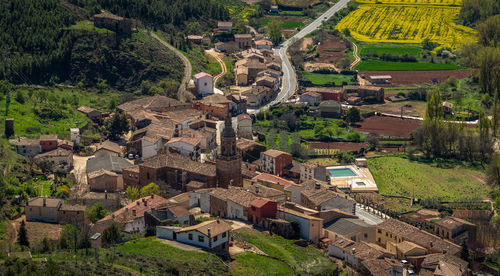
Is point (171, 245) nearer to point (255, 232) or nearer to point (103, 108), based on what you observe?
point (255, 232)

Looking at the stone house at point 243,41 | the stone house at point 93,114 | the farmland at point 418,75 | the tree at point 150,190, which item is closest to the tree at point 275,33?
the stone house at point 243,41

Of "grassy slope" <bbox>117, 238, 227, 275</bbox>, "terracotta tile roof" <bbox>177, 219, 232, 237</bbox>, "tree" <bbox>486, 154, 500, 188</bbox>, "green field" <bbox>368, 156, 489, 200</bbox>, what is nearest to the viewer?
"grassy slope" <bbox>117, 238, 227, 275</bbox>

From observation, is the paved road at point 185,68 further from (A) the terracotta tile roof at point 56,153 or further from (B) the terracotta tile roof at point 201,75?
Result: (A) the terracotta tile roof at point 56,153

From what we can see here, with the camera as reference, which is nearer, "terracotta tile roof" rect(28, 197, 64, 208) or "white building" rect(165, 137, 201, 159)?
"terracotta tile roof" rect(28, 197, 64, 208)

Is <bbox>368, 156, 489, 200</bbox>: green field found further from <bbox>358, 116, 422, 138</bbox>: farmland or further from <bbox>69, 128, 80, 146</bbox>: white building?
<bbox>69, 128, 80, 146</bbox>: white building

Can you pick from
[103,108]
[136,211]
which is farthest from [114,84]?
[136,211]

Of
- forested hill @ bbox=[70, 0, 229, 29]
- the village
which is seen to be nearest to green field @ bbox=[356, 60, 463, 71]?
forested hill @ bbox=[70, 0, 229, 29]
